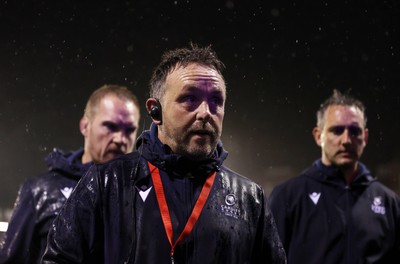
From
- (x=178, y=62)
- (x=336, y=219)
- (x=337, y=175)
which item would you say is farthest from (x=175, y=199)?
(x=337, y=175)

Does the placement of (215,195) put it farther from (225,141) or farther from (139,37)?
(225,141)

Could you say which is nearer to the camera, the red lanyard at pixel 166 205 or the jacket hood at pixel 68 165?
the red lanyard at pixel 166 205

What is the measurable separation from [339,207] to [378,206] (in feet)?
0.93

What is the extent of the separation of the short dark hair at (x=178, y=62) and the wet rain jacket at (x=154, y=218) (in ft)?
0.66

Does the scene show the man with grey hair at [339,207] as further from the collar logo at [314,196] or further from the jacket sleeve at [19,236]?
the jacket sleeve at [19,236]

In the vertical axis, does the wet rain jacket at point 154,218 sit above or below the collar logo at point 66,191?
below

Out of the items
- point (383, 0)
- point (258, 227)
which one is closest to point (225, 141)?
point (383, 0)

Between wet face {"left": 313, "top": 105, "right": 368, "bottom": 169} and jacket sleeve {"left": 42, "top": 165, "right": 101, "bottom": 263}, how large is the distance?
2.43 metres

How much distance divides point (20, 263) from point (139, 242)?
1.80 metres

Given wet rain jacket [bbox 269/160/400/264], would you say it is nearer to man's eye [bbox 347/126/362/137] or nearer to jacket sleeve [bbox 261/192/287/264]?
man's eye [bbox 347/126/362/137]

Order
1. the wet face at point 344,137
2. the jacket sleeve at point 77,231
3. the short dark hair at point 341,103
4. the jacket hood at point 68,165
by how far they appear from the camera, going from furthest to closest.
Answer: the short dark hair at point 341,103 < the wet face at point 344,137 < the jacket hood at point 68,165 < the jacket sleeve at point 77,231

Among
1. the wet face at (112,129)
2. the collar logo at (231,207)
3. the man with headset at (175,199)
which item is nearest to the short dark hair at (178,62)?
the man with headset at (175,199)

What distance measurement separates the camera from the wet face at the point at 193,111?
211 centimetres

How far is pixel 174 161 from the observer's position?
83.5 inches
